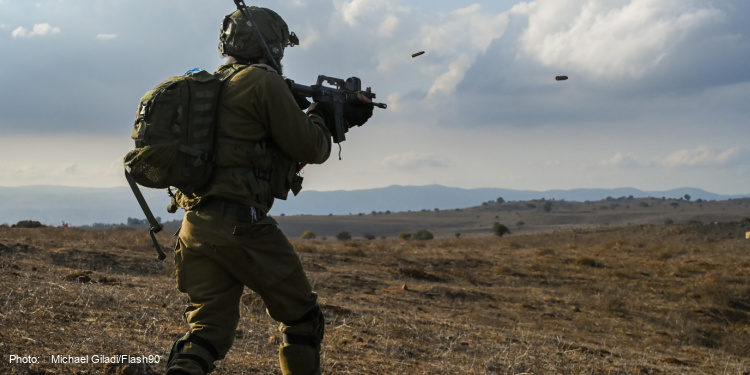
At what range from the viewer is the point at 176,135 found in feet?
10.7

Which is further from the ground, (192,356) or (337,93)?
(337,93)

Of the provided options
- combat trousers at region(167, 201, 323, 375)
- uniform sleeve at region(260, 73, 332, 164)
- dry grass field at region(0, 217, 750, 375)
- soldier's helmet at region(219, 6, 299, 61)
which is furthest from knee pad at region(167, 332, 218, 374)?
soldier's helmet at region(219, 6, 299, 61)

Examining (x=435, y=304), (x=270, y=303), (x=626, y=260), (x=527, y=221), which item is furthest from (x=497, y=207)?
(x=270, y=303)

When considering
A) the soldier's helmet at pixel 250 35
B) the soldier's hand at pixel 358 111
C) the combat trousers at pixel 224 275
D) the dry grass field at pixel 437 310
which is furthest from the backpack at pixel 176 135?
the dry grass field at pixel 437 310

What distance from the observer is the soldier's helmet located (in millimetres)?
3576

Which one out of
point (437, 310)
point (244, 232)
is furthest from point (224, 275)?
point (437, 310)

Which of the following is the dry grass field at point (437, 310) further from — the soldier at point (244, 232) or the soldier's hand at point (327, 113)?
the soldier's hand at point (327, 113)

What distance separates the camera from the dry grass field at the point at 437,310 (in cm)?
511

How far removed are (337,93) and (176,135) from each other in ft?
3.34

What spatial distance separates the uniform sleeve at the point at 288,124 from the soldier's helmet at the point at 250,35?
374 millimetres

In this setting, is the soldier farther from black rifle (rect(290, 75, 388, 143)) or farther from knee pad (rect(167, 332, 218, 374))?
black rifle (rect(290, 75, 388, 143))

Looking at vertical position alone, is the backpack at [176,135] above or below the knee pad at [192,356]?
above

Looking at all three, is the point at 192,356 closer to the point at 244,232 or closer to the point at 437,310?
the point at 244,232

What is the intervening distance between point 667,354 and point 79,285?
20.8 ft
